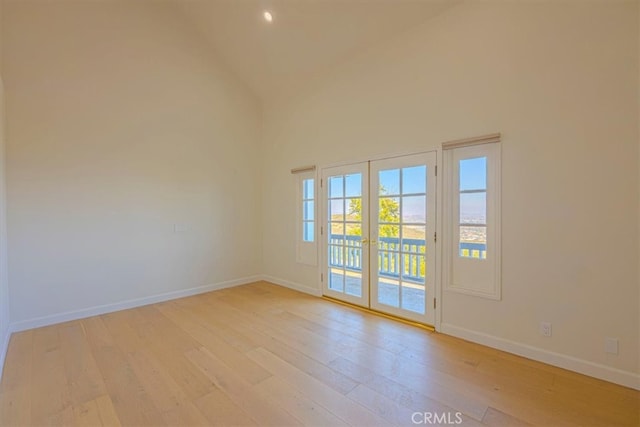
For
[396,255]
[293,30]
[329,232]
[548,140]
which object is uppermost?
[293,30]

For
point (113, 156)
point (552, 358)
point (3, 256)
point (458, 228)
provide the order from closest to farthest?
point (552, 358)
point (3, 256)
point (458, 228)
point (113, 156)

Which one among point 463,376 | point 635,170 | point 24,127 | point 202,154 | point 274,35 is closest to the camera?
point 635,170

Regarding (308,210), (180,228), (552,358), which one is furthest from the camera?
(308,210)

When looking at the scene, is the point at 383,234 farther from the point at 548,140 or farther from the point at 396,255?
the point at 548,140

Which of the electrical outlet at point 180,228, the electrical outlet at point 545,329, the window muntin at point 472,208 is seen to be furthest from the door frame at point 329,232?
the electrical outlet at point 180,228

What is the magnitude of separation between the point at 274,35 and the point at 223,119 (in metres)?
1.63

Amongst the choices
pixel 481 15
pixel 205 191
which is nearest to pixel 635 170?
pixel 481 15

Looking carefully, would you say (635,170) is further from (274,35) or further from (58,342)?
(58,342)

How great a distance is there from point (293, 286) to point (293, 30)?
3.88 metres

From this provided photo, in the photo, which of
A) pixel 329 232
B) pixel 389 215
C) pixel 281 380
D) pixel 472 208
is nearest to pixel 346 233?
pixel 329 232

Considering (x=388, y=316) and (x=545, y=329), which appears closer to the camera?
(x=545, y=329)

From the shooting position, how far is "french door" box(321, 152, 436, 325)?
11.2 ft

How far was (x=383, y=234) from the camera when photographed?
3.80 meters

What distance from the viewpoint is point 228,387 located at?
2.27m
